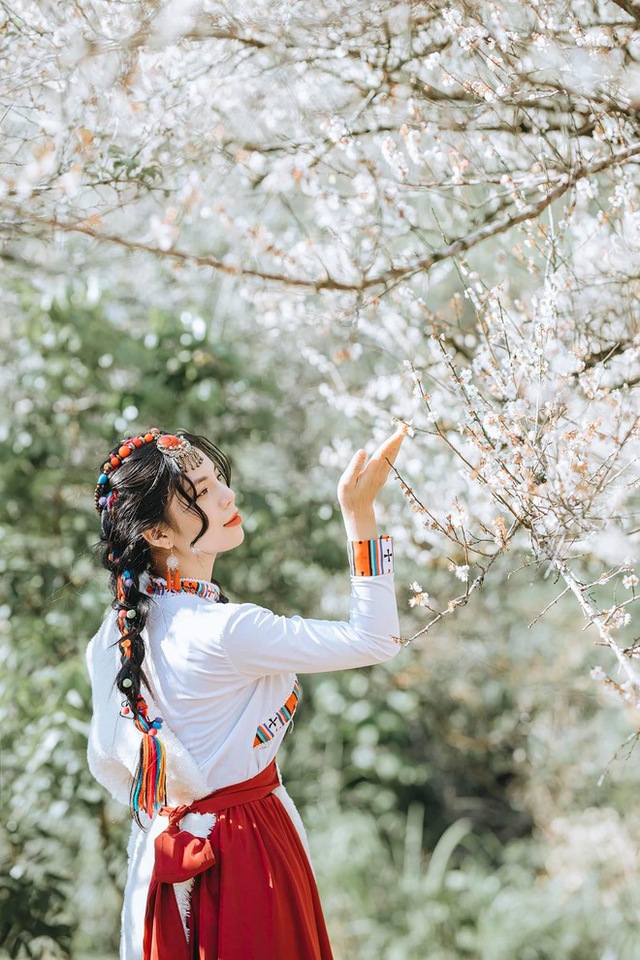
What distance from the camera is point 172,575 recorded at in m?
1.73

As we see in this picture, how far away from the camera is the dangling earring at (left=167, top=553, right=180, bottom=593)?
172 centimetres

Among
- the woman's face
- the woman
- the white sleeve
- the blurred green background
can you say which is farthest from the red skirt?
the blurred green background

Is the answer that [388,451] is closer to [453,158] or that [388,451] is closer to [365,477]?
[365,477]

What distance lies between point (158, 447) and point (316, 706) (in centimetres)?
343

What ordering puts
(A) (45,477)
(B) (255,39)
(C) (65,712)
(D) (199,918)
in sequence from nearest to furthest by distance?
(D) (199,918) → (B) (255,39) → (C) (65,712) → (A) (45,477)

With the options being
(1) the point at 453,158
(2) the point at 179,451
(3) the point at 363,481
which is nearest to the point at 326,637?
(3) the point at 363,481

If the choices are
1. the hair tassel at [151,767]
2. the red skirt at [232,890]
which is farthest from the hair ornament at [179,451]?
the red skirt at [232,890]

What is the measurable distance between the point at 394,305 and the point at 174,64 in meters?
1.00

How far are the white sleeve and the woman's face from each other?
23 cm

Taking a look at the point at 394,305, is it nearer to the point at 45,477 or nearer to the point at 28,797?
the point at 45,477

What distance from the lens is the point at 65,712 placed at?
2822mm

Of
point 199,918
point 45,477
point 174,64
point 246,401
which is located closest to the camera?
point 199,918

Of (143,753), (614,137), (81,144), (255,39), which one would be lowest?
(143,753)

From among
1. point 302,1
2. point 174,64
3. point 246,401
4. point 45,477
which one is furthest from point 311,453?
point 302,1
